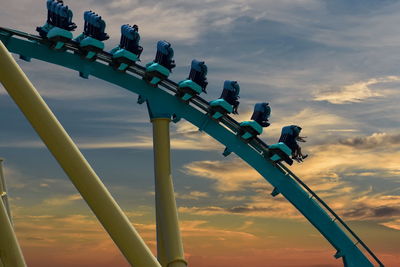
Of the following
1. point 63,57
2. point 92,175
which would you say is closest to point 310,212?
point 63,57

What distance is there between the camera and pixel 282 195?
23516mm

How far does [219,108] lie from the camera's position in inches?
897

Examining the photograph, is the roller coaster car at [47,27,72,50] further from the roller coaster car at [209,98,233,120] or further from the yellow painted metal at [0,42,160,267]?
the yellow painted metal at [0,42,160,267]

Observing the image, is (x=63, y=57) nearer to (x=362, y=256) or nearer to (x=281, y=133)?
(x=281, y=133)

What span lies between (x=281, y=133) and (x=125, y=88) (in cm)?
648

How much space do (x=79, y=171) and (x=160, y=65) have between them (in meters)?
10.7

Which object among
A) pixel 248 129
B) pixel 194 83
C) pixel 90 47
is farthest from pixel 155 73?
pixel 248 129

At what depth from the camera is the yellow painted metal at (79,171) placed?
1139cm

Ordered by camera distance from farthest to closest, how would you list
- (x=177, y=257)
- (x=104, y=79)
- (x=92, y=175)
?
(x=104, y=79) → (x=177, y=257) → (x=92, y=175)

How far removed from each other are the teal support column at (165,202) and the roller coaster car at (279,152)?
174 inches

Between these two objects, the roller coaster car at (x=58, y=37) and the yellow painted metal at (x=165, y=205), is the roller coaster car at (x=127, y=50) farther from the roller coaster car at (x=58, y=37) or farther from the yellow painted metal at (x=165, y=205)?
the yellow painted metal at (x=165, y=205)

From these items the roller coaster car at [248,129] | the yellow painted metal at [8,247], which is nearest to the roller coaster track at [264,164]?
the roller coaster car at [248,129]

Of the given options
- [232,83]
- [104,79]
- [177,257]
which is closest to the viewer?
[177,257]

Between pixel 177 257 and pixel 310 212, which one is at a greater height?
pixel 310 212
